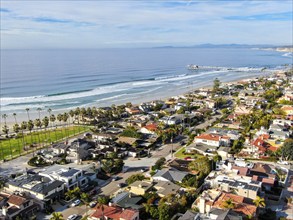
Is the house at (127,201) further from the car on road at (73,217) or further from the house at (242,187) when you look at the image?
the house at (242,187)

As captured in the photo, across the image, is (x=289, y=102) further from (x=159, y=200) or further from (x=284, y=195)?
(x=159, y=200)

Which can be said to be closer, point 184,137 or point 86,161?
point 86,161

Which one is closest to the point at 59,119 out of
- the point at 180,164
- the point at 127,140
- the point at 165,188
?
the point at 127,140

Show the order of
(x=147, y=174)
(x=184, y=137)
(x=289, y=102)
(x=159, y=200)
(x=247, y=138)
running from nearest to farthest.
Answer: (x=159, y=200) → (x=147, y=174) → (x=247, y=138) → (x=184, y=137) → (x=289, y=102)

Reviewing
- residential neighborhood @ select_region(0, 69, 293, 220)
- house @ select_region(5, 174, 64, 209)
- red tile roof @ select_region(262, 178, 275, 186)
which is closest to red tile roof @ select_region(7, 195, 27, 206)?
residential neighborhood @ select_region(0, 69, 293, 220)

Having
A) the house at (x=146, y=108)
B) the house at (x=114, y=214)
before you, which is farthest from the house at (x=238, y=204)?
the house at (x=146, y=108)

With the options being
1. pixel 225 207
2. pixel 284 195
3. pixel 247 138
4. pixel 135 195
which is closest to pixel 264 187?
pixel 284 195
